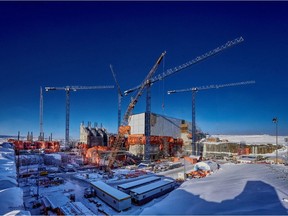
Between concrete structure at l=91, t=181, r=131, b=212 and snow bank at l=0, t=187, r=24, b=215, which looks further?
concrete structure at l=91, t=181, r=131, b=212

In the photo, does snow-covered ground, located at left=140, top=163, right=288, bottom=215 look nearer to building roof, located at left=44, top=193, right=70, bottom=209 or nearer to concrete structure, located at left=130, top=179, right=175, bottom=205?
concrete structure, located at left=130, top=179, right=175, bottom=205

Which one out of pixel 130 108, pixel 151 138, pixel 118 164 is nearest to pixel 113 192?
pixel 118 164

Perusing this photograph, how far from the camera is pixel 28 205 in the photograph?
775 inches

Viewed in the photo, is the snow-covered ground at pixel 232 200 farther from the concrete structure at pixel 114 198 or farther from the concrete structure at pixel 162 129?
the concrete structure at pixel 162 129

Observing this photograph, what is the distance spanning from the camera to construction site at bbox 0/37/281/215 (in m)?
20.6

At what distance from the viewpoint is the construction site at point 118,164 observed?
20.6 metres

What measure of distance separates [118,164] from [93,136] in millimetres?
→ 27248

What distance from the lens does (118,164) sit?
44.5m

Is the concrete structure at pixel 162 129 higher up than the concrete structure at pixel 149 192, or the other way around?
the concrete structure at pixel 162 129

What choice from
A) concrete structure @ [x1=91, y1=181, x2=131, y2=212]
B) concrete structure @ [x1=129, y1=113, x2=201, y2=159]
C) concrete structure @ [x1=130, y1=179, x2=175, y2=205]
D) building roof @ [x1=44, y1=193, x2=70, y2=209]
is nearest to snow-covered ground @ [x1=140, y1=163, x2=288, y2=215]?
concrete structure @ [x1=91, y1=181, x2=131, y2=212]

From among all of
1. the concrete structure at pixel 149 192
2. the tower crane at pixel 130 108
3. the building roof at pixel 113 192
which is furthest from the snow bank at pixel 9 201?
the tower crane at pixel 130 108

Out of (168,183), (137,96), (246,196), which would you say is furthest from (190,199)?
(137,96)

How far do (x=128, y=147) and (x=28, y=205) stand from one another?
4140cm

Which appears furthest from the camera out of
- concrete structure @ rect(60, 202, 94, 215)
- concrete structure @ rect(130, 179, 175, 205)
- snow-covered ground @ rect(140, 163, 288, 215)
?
concrete structure @ rect(130, 179, 175, 205)
